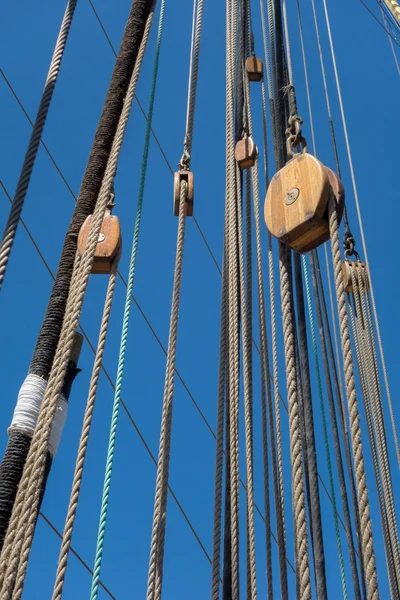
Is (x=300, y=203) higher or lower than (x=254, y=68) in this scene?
lower

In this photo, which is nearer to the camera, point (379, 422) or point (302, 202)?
point (302, 202)

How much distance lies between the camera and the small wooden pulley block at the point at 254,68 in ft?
14.3

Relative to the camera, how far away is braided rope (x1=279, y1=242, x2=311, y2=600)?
1657 millimetres

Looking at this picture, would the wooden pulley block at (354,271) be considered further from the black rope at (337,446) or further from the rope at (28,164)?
the rope at (28,164)

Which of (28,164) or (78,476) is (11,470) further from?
(28,164)

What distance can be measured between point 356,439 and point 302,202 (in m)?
0.74

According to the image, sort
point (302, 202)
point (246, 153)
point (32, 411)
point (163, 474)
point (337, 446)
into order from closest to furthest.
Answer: point (163, 474)
point (302, 202)
point (32, 411)
point (246, 153)
point (337, 446)

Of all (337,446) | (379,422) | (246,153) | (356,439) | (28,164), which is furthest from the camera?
(337,446)

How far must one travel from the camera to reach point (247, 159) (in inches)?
131

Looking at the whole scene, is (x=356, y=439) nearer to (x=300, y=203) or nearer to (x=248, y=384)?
(x=300, y=203)

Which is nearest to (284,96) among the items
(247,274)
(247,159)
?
(247,159)

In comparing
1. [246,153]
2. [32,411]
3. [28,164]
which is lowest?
[32,411]

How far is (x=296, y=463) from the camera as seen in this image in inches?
70.9

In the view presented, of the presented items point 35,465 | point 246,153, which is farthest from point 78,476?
point 246,153
